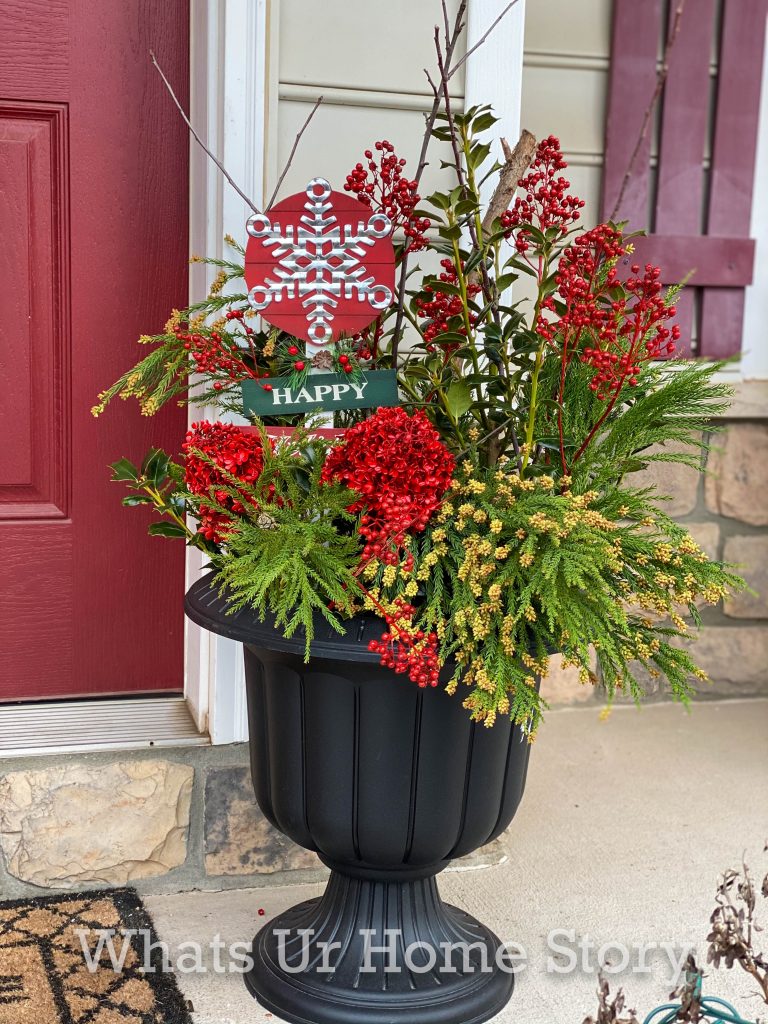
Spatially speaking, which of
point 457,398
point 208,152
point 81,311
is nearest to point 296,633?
point 457,398

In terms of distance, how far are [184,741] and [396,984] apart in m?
0.61

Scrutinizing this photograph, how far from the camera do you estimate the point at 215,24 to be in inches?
73.5

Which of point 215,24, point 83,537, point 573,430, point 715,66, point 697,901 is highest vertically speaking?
point 715,66

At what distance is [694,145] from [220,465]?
2013 mm

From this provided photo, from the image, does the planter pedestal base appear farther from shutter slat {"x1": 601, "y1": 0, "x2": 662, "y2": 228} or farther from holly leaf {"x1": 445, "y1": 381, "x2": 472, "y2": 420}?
shutter slat {"x1": 601, "y1": 0, "x2": 662, "y2": 228}

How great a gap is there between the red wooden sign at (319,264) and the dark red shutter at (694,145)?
155 centimetres

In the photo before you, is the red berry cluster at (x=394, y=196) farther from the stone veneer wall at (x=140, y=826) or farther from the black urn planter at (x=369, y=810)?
the stone veneer wall at (x=140, y=826)

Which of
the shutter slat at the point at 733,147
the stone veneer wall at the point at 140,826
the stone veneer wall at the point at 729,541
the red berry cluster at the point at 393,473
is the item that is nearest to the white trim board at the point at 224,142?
the stone veneer wall at the point at 140,826

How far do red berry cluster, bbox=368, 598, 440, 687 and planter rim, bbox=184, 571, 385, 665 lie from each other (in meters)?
0.03

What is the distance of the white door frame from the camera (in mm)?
1851

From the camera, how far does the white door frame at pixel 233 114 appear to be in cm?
185

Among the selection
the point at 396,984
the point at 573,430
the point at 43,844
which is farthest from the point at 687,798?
the point at 43,844

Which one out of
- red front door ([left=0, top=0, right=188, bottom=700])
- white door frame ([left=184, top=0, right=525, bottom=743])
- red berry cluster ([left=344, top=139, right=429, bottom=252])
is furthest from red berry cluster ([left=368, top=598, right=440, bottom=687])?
red front door ([left=0, top=0, right=188, bottom=700])

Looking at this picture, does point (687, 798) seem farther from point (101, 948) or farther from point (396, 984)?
point (101, 948)
